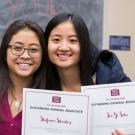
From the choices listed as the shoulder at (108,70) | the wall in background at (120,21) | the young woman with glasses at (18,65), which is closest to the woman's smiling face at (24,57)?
the young woman with glasses at (18,65)

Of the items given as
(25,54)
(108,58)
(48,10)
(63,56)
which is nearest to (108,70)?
(108,58)

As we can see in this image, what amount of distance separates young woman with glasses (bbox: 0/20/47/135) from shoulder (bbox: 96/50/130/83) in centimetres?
26

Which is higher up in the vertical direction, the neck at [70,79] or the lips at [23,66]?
the lips at [23,66]

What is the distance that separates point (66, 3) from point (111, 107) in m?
1.20

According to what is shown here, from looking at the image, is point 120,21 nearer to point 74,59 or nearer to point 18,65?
Result: point 74,59

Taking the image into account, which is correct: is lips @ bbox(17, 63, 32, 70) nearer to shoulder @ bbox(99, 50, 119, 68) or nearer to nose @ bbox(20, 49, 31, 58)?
nose @ bbox(20, 49, 31, 58)

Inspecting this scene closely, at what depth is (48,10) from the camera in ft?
7.52

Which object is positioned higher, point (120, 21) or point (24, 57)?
point (120, 21)

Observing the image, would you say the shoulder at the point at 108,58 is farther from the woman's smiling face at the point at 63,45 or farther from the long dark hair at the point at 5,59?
the long dark hair at the point at 5,59

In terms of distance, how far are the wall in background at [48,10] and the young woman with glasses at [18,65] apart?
31.6 inches

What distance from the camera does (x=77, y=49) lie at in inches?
57.8

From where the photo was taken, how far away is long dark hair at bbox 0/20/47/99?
1458 millimetres

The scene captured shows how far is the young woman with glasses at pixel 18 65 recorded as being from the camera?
141 cm

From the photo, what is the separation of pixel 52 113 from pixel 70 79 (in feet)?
1.10
